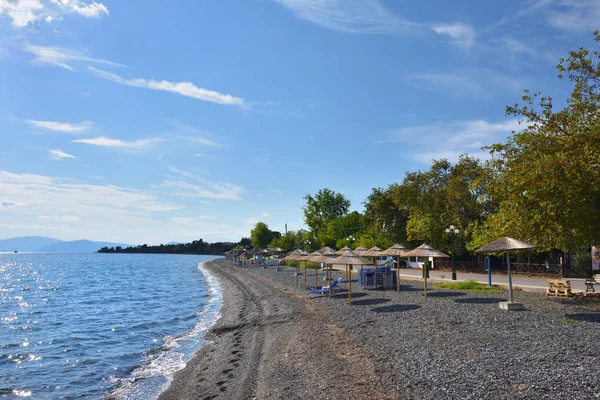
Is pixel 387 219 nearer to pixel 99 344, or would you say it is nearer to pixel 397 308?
pixel 397 308

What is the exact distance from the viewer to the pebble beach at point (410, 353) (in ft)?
26.2

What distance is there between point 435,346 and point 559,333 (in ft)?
10.9

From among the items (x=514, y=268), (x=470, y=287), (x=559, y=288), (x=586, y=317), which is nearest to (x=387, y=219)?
(x=514, y=268)

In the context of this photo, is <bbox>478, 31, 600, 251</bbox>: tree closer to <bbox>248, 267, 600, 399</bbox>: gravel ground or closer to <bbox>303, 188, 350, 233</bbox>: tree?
<bbox>248, 267, 600, 399</bbox>: gravel ground

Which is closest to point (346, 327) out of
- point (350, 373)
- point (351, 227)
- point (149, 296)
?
point (350, 373)

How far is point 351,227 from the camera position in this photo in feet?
216

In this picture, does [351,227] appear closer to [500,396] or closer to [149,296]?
[149,296]

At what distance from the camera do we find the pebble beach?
314 inches

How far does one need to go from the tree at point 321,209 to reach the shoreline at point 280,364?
65.7 meters

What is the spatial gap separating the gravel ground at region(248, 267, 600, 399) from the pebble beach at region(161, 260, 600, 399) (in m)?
0.02

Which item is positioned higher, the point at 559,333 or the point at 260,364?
the point at 559,333

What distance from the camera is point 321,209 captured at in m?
85.8

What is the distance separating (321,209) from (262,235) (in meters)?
41.7

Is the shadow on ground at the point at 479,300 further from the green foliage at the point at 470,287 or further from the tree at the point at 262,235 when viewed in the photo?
the tree at the point at 262,235
